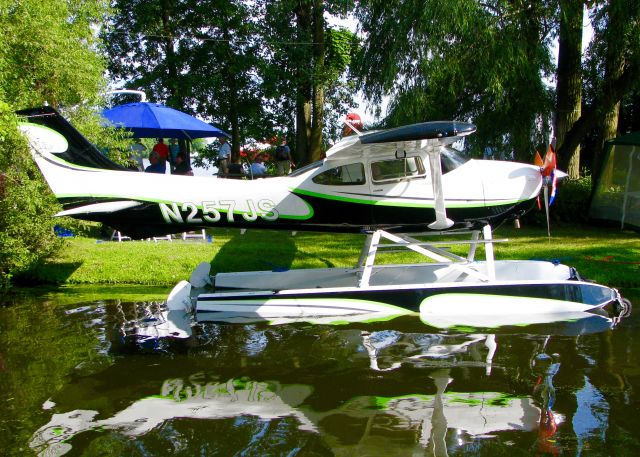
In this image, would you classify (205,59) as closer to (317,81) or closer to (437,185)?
(317,81)

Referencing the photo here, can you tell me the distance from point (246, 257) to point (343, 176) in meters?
3.66

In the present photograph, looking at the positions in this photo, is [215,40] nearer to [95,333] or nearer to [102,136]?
[102,136]

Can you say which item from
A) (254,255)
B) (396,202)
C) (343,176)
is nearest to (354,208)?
(343,176)

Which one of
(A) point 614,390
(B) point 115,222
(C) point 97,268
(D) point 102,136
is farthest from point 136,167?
(A) point 614,390

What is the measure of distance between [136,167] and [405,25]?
6.82 meters

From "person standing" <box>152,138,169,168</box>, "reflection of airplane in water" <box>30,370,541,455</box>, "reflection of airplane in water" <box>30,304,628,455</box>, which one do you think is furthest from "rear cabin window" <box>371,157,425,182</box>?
"person standing" <box>152,138,169,168</box>

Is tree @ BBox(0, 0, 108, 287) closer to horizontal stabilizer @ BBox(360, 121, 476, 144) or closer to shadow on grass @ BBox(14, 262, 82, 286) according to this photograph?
shadow on grass @ BBox(14, 262, 82, 286)

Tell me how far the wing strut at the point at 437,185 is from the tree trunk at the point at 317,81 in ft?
40.9

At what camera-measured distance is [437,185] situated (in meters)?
7.91

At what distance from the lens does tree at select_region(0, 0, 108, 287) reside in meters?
9.26

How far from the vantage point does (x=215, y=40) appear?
71.1 feet

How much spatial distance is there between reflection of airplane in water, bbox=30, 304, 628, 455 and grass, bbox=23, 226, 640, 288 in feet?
13.5

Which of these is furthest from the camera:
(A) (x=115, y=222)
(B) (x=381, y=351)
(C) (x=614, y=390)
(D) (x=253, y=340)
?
(A) (x=115, y=222)

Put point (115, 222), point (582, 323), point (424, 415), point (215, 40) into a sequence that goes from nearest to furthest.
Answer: point (424, 415)
point (582, 323)
point (115, 222)
point (215, 40)
